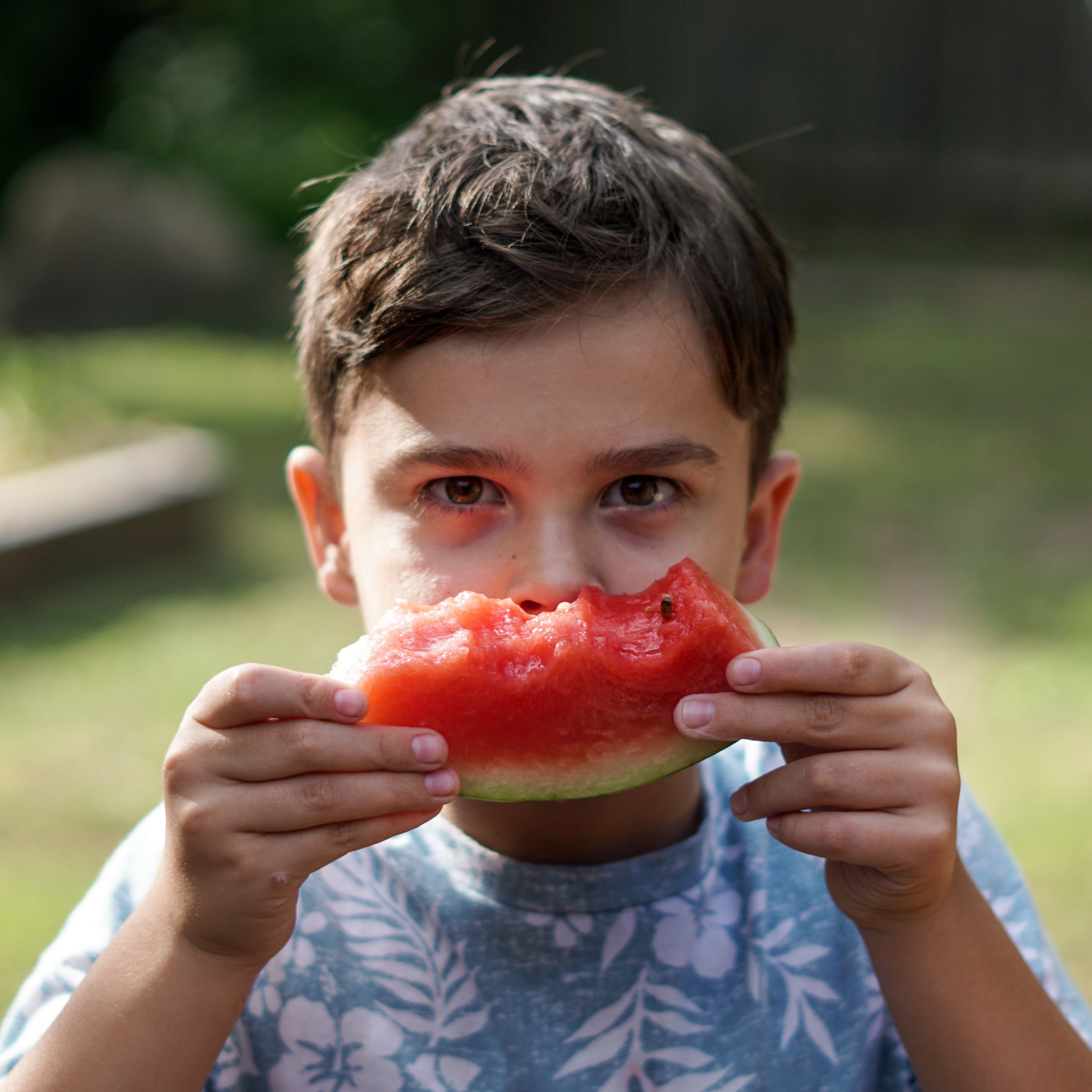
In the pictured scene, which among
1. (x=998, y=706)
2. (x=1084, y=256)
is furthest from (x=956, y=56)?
(x=998, y=706)

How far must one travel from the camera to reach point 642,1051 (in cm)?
192

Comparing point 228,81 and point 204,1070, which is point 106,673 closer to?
point 204,1070

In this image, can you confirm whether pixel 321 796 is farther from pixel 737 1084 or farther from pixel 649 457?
pixel 737 1084

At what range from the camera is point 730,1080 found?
6.27ft

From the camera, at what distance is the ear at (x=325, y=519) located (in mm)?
2201

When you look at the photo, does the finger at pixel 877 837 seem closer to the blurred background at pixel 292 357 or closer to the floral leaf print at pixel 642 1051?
the floral leaf print at pixel 642 1051

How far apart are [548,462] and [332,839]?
61cm

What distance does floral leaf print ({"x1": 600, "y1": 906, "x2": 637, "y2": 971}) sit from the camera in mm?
1976

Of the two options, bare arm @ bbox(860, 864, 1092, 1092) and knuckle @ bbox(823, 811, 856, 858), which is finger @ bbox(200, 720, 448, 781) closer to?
knuckle @ bbox(823, 811, 856, 858)

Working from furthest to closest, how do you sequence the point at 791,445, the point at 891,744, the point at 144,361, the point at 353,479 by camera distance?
the point at 144,361
the point at 791,445
the point at 353,479
the point at 891,744

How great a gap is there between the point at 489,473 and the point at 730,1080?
1.00 meters

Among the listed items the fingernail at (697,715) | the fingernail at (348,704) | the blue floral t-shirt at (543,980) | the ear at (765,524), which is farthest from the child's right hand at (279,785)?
the ear at (765,524)

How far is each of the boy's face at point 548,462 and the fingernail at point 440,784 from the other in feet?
1.10

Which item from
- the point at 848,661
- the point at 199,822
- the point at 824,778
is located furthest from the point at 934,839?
the point at 199,822
